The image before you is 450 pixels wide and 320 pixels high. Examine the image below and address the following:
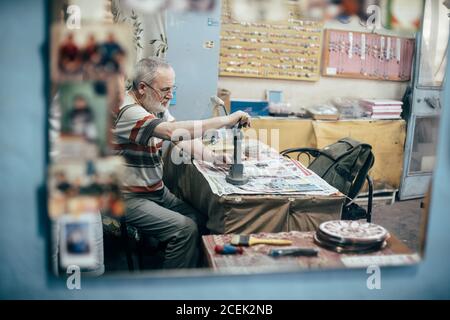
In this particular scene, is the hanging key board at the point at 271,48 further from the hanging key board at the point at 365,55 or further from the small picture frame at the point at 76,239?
the small picture frame at the point at 76,239

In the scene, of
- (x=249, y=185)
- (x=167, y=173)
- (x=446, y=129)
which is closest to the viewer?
(x=446, y=129)

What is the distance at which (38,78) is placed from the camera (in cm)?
177

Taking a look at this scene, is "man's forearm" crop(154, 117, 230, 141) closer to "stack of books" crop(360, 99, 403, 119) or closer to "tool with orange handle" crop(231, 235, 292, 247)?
"tool with orange handle" crop(231, 235, 292, 247)

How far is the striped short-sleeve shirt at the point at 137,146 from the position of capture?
2.68m

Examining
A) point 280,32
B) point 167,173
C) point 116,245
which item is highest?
point 280,32

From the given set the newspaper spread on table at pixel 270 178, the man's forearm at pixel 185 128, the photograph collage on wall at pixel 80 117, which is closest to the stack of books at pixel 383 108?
the newspaper spread on table at pixel 270 178

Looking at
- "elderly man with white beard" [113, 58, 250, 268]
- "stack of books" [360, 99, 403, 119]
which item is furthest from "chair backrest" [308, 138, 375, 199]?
"stack of books" [360, 99, 403, 119]

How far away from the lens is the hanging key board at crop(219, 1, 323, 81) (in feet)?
16.1

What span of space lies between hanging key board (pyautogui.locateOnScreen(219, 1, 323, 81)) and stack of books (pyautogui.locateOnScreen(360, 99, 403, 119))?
72 centimetres

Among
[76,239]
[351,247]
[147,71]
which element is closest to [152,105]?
[147,71]
